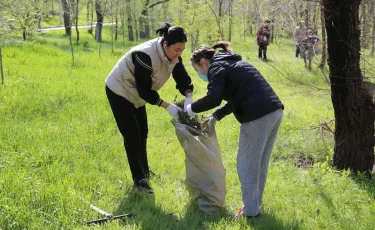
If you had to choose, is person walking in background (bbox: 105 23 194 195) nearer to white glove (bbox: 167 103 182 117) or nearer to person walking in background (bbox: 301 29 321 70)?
white glove (bbox: 167 103 182 117)

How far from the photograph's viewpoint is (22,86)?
282 inches

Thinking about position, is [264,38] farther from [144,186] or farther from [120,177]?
[144,186]

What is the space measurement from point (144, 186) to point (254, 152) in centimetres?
119

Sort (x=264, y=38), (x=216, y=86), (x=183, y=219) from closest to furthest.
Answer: (x=216, y=86), (x=183, y=219), (x=264, y=38)

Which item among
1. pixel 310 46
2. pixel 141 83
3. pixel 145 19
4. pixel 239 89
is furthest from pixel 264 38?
pixel 145 19

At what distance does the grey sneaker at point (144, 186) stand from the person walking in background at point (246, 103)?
92 centimetres

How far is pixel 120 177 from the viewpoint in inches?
157

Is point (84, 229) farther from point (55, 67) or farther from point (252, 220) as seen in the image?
point (55, 67)

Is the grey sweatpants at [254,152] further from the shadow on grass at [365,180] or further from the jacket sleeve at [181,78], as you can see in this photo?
the shadow on grass at [365,180]

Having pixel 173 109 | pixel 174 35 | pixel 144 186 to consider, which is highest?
pixel 174 35

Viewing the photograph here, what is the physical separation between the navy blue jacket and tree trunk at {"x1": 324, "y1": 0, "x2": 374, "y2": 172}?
1.44 metres

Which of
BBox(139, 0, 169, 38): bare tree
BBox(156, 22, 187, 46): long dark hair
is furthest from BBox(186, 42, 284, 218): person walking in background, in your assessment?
BBox(139, 0, 169, 38): bare tree

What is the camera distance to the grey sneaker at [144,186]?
3.61 m

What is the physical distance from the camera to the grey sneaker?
361 cm
